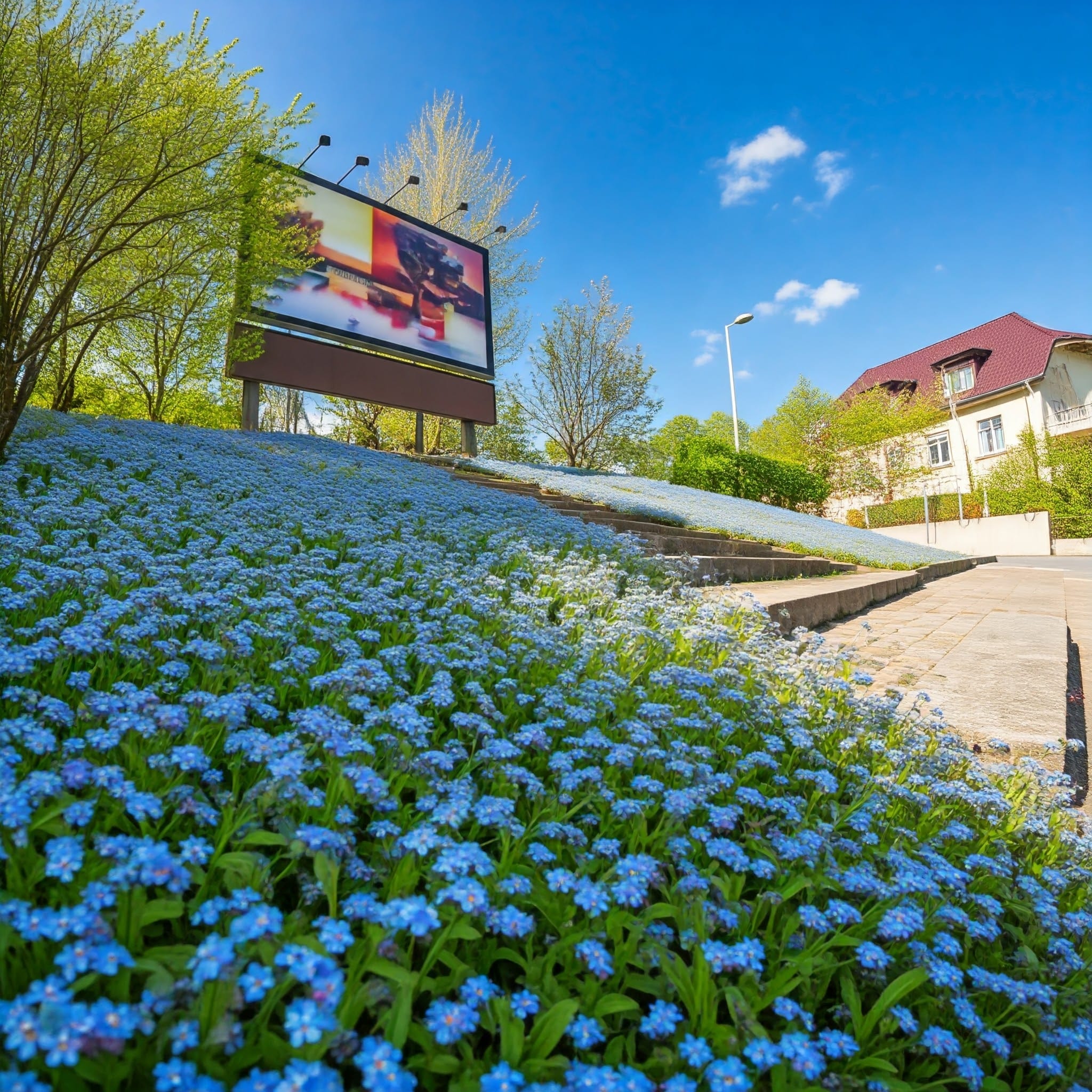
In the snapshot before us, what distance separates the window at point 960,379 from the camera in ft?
112

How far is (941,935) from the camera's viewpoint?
157cm

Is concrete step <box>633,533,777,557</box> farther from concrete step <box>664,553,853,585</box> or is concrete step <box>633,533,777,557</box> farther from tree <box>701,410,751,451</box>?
tree <box>701,410,751,451</box>

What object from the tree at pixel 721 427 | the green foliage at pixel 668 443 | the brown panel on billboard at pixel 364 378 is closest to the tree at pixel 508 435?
the green foliage at pixel 668 443

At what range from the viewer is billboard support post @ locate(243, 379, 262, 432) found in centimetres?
1081

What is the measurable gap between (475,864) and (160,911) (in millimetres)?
611

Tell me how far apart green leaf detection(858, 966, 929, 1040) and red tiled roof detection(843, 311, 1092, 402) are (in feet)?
124

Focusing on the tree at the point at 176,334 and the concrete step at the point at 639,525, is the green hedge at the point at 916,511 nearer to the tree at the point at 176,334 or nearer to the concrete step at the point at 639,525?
the concrete step at the point at 639,525

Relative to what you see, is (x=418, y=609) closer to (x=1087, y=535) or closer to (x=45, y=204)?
(x=45, y=204)

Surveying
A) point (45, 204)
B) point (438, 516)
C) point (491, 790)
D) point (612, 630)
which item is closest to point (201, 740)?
point (491, 790)

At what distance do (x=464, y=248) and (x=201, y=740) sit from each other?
49.3 ft

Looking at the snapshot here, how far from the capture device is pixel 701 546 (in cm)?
895

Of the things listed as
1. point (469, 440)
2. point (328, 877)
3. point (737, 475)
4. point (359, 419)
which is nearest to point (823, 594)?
point (328, 877)

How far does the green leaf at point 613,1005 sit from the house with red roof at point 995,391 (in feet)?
112

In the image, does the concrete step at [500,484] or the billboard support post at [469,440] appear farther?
the billboard support post at [469,440]
